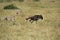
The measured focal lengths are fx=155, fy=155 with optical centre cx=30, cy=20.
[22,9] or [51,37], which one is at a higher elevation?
[22,9]

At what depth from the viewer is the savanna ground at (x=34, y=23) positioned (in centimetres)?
238

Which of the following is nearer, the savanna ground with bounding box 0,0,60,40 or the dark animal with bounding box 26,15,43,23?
the savanna ground with bounding box 0,0,60,40

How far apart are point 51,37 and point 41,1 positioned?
644 mm

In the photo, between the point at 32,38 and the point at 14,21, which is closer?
the point at 32,38

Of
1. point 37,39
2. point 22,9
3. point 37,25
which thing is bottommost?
point 37,39

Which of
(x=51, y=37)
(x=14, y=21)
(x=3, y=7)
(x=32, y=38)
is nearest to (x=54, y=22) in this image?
(x=51, y=37)

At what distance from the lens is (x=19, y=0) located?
8.57 ft

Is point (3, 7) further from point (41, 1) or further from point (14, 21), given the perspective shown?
point (41, 1)

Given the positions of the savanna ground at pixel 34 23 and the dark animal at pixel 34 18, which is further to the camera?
the dark animal at pixel 34 18

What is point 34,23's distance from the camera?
2.49 metres

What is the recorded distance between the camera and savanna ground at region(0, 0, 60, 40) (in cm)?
238

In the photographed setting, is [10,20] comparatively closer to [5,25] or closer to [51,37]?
[5,25]

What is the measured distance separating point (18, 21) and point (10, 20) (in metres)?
0.14

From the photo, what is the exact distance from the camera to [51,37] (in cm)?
236
